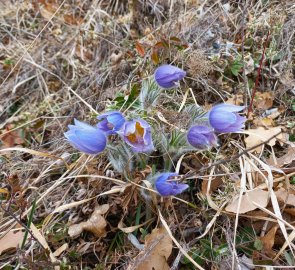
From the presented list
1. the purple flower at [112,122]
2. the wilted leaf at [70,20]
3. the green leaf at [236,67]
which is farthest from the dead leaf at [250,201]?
the wilted leaf at [70,20]

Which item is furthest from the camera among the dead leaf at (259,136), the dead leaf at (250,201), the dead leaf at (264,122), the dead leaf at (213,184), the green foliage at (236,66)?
the green foliage at (236,66)

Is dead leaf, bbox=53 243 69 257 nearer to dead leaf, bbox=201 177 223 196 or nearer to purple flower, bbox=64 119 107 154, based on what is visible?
purple flower, bbox=64 119 107 154

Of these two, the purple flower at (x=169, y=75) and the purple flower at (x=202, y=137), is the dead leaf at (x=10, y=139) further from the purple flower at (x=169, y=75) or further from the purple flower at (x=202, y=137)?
the purple flower at (x=202, y=137)

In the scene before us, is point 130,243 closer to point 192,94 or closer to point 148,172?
point 148,172

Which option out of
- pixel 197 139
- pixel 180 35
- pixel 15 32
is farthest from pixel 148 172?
pixel 15 32

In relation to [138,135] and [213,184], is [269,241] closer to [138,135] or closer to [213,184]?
[213,184]

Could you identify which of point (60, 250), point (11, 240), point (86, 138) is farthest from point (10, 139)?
point (86, 138)
